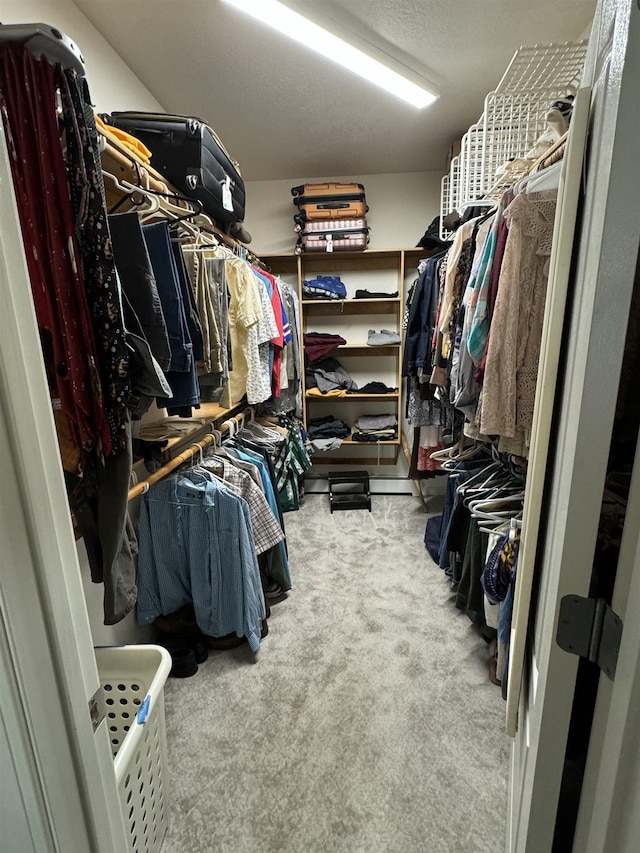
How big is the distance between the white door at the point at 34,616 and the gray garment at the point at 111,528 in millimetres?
419

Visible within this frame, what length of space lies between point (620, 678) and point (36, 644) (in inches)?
28.0

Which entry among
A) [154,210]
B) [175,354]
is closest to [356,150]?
[154,210]

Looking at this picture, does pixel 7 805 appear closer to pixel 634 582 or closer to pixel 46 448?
pixel 46 448

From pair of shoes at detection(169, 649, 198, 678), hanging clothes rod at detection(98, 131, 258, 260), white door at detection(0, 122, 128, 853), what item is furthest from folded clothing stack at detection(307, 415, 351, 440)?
white door at detection(0, 122, 128, 853)

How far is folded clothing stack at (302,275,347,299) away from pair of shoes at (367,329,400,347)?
0.43 meters

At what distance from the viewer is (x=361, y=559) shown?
8.79 feet

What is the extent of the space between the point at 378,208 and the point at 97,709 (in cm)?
378

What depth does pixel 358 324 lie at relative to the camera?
12.2 feet

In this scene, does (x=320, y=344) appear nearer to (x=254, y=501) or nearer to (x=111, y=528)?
(x=254, y=501)

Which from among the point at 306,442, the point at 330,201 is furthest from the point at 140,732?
the point at 330,201

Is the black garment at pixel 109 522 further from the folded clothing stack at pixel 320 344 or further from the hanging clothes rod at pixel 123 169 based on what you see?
the folded clothing stack at pixel 320 344

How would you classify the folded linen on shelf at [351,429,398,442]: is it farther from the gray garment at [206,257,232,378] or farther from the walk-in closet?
the gray garment at [206,257,232,378]

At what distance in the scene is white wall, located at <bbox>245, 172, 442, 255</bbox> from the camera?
338 cm

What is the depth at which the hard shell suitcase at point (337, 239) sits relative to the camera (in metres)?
3.19
